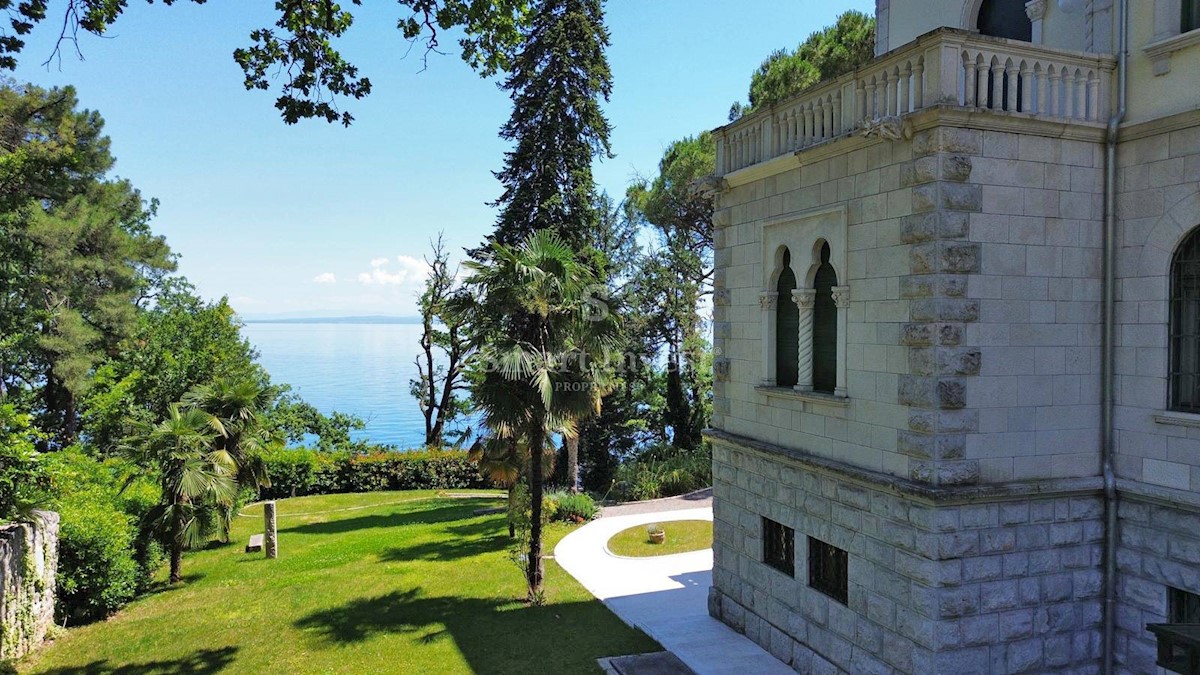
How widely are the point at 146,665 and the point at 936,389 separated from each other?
11.3 m

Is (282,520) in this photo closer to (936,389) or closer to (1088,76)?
(936,389)

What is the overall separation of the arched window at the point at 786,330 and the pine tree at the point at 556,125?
467 inches

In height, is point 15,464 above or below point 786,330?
below

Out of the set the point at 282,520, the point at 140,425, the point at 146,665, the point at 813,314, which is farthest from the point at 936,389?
the point at 282,520

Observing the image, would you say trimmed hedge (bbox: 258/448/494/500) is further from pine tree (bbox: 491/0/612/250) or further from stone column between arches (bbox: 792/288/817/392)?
stone column between arches (bbox: 792/288/817/392)

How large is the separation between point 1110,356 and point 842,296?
2.72 m

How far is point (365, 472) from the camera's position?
90.1 ft

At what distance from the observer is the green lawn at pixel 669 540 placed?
1580 centimetres

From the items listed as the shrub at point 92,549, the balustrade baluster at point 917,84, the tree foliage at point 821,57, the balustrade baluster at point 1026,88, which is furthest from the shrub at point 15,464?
the tree foliage at point 821,57

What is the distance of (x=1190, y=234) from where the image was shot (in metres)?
6.75

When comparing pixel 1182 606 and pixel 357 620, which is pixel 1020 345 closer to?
pixel 1182 606

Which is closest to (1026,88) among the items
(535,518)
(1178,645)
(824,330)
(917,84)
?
(917,84)

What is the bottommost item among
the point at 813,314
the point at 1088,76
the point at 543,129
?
the point at 813,314

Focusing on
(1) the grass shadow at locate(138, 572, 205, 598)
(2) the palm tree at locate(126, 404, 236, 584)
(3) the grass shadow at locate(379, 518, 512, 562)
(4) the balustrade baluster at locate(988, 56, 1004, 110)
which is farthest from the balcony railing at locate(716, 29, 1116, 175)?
(1) the grass shadow at locate(138, 572, 205, 598)
